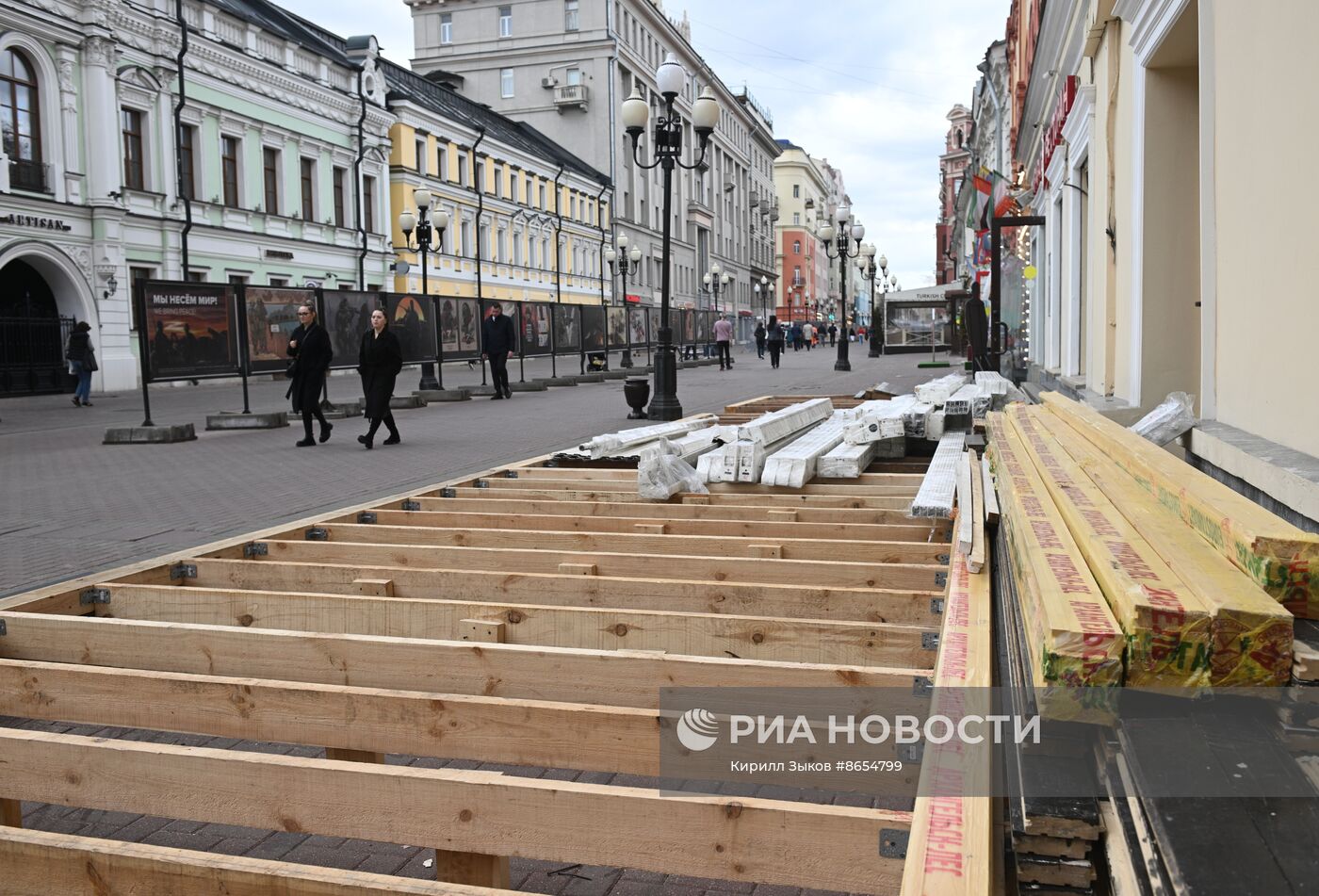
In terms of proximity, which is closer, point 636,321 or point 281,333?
point 281,333

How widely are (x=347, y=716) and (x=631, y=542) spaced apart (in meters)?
2.30

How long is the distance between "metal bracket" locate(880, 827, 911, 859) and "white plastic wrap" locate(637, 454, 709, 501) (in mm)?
4042

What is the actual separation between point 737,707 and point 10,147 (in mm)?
29728

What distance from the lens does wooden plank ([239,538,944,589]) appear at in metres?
4.11

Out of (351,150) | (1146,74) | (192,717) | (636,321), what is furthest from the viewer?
(351,150)

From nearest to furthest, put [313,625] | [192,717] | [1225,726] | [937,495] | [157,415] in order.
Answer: [1225,726]
[192,717]
[313,625]
[937,495]
[157,415]

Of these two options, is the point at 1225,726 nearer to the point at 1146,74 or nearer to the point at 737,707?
the point at 737,707

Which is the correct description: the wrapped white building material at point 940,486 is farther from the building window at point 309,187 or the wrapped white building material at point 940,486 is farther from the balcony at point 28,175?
the building window at point 309,187

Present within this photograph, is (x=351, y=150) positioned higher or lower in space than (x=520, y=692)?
higher

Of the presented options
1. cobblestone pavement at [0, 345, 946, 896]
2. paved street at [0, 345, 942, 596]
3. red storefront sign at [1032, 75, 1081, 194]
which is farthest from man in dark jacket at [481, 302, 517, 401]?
red storefront sign at [1032, 75, 1081, 194]

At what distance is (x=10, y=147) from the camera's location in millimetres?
26781

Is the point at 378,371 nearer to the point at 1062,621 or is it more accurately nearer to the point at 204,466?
the point at 204,466

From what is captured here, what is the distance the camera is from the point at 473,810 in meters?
2.35

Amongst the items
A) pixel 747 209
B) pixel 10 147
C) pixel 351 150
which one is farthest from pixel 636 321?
pixel 747 209
